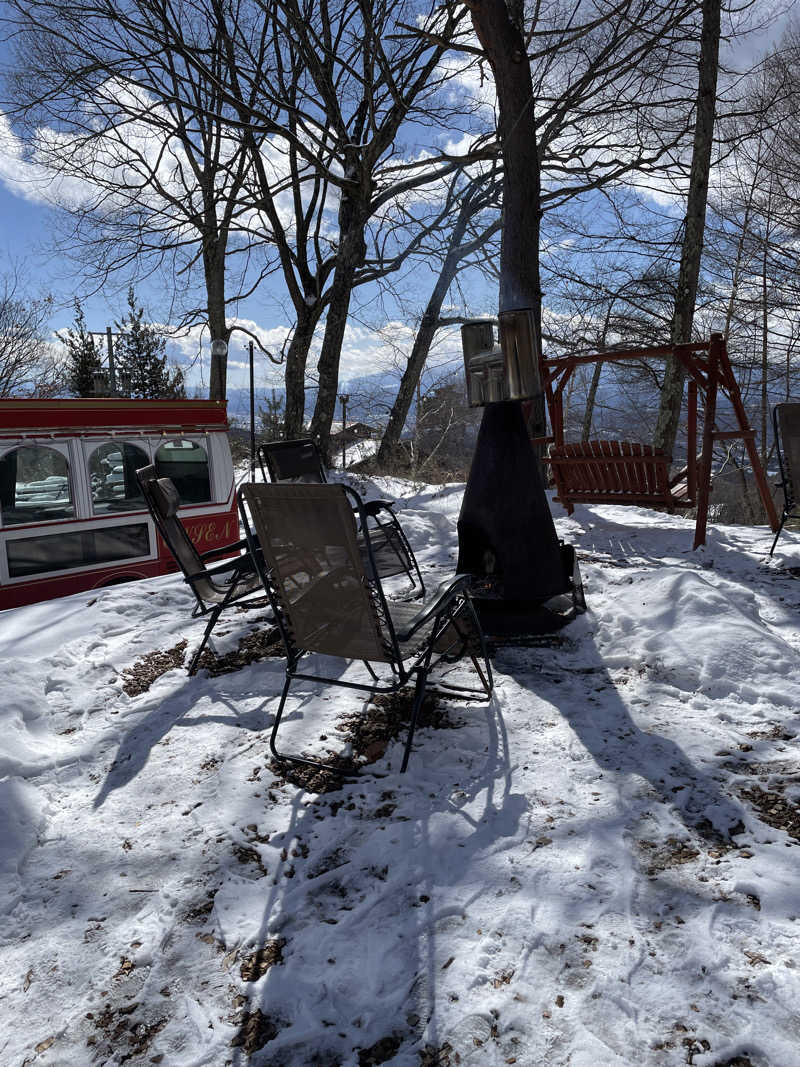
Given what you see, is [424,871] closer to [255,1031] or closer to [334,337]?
[255,1031]

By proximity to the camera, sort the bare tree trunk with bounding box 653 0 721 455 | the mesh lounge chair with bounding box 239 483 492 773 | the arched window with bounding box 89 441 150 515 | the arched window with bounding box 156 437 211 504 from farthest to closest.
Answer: the bare tree trunk with bounding box 653 0 721 455
the arched window with bounding box 156 437 211 504
the arched window with bounding box 89 441 150 515
the mesh lounge chair with bounding box 239 483 492 773

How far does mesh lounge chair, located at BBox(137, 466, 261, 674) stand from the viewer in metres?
3.79

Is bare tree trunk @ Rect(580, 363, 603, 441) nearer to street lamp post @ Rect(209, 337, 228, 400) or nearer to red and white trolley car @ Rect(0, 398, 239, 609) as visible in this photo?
street lamp post @ Rect(209, 337, 228, 400)

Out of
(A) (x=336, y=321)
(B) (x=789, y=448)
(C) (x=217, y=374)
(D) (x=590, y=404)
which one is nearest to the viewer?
(B) (x=789, y=448)

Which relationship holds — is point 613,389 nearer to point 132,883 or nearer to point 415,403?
point 415,403

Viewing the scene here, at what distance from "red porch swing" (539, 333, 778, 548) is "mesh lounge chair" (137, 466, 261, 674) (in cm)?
383

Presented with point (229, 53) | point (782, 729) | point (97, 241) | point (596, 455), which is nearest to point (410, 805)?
point (782, 729)

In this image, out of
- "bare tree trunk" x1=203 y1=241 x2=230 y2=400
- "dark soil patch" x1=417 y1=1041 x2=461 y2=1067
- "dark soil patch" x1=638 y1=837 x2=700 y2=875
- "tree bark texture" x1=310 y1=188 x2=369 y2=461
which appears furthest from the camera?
"bare tree trunk" x1=203 y1=241 x2=230 y2=400

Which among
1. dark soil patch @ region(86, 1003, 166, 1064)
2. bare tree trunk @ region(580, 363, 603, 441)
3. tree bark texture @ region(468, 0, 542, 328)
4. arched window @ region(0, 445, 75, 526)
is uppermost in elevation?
tree bark texture @ region(468, 0, 542, 328)

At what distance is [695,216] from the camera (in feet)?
34.0

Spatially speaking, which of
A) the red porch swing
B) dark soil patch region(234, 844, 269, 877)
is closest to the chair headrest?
dark soil patch region(234, 844, 269, 877)

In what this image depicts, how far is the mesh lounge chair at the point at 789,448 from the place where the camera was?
17.4 feet

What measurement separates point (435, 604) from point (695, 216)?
10075mm

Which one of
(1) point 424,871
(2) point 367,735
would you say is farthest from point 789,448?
(1) point 424,871
